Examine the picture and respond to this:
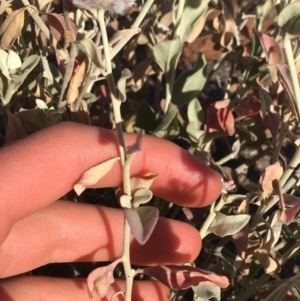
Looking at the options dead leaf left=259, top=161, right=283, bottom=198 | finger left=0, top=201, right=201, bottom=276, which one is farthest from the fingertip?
dead leaf left=259, top=161, right=283, bottom=198

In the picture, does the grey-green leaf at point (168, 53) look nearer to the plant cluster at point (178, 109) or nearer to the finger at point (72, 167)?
the plant cluster at point (178, 109)

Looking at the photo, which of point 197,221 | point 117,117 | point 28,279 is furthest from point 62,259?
point 117,117

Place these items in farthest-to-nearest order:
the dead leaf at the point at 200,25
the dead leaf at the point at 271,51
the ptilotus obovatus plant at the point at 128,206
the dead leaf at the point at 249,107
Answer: the dead leaf at the point at 200,25 → the dead leaf at the point at 249,107 → the dead leaf at the point at 271,51 → the ptilotus obovatus plant at the point at 128,206

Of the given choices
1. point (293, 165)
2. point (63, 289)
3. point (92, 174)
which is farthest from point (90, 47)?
point (63, 289)

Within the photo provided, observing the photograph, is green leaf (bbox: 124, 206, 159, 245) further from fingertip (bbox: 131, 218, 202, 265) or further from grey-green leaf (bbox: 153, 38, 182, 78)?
grey-green leaf (bbox: 153, 38, 182, 78)

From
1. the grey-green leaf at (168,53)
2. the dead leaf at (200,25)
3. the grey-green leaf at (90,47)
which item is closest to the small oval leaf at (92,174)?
the grey-green leaf at (90,47)

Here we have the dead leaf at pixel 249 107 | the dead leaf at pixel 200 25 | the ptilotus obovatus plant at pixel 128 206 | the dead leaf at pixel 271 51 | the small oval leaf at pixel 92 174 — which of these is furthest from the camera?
the dead leaf at pixel 200 25
